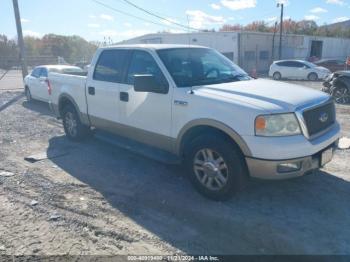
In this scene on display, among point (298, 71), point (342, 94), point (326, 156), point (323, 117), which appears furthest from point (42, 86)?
point (298, 71)

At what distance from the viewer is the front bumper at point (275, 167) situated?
12.2ft

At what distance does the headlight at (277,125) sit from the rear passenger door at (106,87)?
99.1 inches

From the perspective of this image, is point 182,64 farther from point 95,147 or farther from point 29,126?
point 29,126

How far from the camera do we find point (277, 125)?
372 cm

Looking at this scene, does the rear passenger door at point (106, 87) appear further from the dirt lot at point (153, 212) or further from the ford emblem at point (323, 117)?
the ford emblem at point (323, 117)

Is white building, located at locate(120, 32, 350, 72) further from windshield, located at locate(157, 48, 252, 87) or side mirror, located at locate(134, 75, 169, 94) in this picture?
side mirror, located at locate(134, 75, 169, 94)

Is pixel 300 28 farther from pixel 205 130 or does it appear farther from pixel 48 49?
pixel 205 130

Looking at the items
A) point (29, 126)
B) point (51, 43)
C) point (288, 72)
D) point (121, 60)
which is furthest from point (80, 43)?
point (121, 60)

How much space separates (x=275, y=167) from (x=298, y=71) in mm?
21306

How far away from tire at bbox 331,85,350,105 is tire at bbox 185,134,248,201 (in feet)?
30.0

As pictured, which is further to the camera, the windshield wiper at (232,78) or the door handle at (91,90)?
the door handle at (91,90)

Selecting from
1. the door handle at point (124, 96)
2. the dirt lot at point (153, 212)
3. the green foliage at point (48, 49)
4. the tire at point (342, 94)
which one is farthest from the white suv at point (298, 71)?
the green foliage at point (48, 49)

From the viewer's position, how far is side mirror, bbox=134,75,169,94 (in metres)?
4.42

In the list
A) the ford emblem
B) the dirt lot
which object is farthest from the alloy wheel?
the ford emblem
